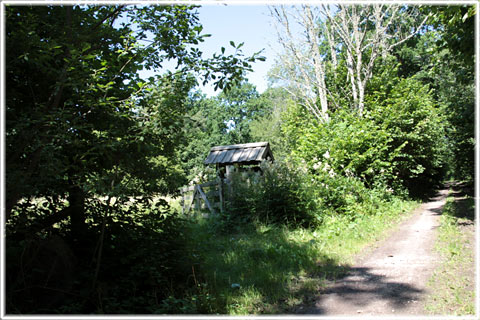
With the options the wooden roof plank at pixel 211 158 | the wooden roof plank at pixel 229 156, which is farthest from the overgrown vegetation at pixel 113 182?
the wooden roof plank at pixel 211 158

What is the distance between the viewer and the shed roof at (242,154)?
13930mm

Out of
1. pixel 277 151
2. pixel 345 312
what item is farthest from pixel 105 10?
pixel 277 151

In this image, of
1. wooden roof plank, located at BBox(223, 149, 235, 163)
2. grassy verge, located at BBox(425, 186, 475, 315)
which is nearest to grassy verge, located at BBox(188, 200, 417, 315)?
grassy verge, located at BBox(425, 186, 475, 315)

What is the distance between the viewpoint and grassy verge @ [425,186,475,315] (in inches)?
168

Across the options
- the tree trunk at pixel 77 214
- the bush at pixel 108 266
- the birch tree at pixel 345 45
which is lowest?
the bush at pixel 108 266

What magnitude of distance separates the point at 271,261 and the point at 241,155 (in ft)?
25.9

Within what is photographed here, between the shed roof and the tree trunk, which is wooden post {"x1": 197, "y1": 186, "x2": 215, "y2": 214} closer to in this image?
the shed roof

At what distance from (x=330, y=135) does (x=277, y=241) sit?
313 inches

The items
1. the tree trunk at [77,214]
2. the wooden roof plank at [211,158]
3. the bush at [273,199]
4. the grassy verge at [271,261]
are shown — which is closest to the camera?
the grassy verge at [271,261]

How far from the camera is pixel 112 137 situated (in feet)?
14.1

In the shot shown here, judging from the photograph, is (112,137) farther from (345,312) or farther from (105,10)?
(345,312)

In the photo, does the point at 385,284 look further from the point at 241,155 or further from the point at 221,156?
the point at 221,156

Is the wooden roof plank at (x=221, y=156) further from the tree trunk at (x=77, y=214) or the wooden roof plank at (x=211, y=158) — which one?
the tree trunk at (x=77, y=214)

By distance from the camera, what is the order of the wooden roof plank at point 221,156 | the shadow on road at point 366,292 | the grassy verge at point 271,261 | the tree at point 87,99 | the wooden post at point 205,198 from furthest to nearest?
the wooden roof plank at point 221,156 → the wooden post at point 205,198 → the grassy verge at point 271,261 → the shadow on road at point 366,292 → the tree at point 87,99
